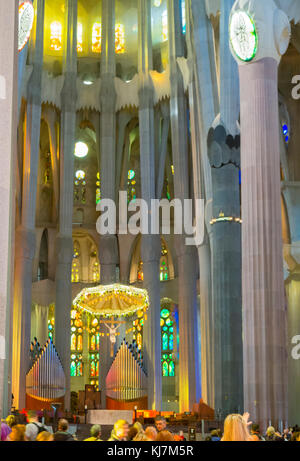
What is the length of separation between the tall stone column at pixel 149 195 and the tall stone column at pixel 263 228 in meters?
14.2

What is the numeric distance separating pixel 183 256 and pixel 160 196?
2.86 m

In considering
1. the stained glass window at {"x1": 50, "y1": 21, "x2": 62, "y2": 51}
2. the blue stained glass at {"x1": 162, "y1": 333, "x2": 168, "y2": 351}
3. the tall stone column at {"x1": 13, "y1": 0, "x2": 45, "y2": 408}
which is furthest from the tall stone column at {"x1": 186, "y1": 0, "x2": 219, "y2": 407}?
the stained glass window at {"x1": 50, "y1": 21, "x2": 62, "y2": 51}

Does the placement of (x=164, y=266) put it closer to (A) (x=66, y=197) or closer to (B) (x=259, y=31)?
(A) (x=66, y=197)

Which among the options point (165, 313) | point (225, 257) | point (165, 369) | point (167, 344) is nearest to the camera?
point (225, 257)

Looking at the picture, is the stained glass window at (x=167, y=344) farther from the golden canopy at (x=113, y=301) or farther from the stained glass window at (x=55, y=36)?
the stained glass window at (x=55, y=36)

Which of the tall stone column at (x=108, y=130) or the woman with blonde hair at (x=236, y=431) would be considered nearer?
the woman with blonde hair at (x=236, y=431)

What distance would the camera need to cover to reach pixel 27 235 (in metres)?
27.0

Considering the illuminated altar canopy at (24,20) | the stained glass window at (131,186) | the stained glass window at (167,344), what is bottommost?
the stained glass window at (167,344)

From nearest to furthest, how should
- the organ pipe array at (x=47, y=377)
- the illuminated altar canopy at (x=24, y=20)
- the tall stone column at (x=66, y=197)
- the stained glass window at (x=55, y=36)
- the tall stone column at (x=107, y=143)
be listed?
the illuminated altar canopy at (x=24, y=20) < the organ pipe array at (x=47, y=377) < the tall stone column at (x=66, y=197) < the tall stone column at (x=107, y=143) < the stained glass window at (x=55, y=36)

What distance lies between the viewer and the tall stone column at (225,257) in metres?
18.9

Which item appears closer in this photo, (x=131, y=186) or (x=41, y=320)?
(x=41, y=320)

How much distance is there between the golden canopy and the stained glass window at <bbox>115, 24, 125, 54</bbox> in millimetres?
14133

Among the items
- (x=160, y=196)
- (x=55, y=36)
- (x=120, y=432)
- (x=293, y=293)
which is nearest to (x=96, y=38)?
(x=55, y=36)

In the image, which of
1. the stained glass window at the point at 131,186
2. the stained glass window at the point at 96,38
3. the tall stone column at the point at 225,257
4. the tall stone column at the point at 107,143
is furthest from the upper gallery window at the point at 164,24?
the tall stone column at the point at 225,257
